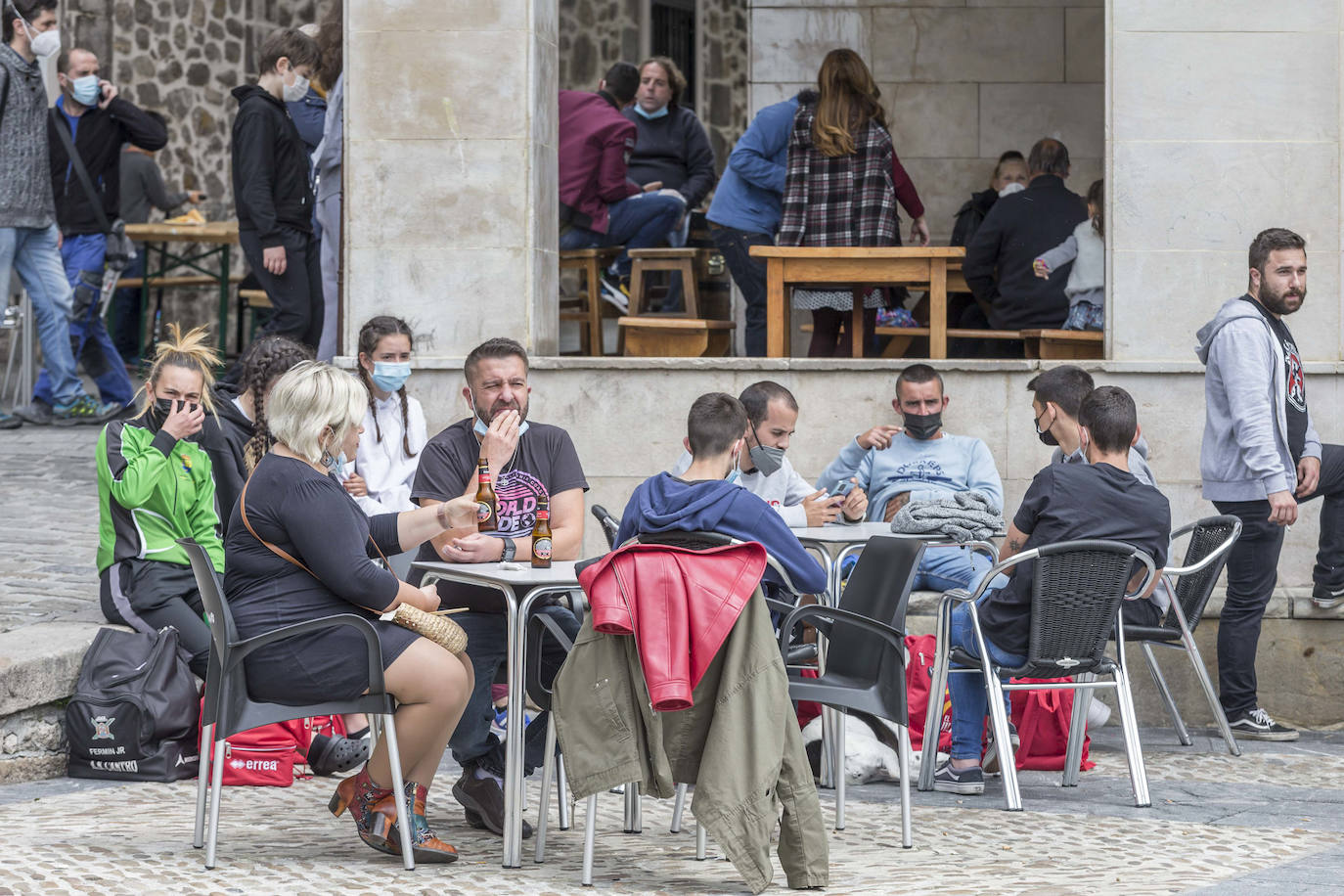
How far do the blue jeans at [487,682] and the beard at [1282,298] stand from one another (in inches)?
121

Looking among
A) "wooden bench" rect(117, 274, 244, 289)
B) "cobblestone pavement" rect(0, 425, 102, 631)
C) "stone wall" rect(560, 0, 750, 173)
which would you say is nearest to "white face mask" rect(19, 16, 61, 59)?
"cobblestone pavement" rect(0, 425, 102, 631)

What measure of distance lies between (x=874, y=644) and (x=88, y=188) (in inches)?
277

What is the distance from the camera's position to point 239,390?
6777 millimetres

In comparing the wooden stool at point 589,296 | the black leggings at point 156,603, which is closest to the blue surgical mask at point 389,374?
the black leggings at point 156,603

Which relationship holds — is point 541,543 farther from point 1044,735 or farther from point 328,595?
point 1044,735

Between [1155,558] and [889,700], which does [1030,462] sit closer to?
[1155,558]

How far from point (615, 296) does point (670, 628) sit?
577 cm

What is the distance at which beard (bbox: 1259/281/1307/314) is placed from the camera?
670 centimetres

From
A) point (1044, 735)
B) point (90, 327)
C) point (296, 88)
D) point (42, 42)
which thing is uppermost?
point (42, 42)

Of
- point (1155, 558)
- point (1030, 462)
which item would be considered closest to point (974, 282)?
point (1030, 462)

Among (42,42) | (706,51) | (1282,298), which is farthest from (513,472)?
(706,51)

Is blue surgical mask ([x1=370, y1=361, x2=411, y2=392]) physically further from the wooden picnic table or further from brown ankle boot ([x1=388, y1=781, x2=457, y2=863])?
the wooden picnic table

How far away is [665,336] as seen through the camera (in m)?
8.37

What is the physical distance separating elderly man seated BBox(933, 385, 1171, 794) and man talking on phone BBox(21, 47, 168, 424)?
6.38 metres
